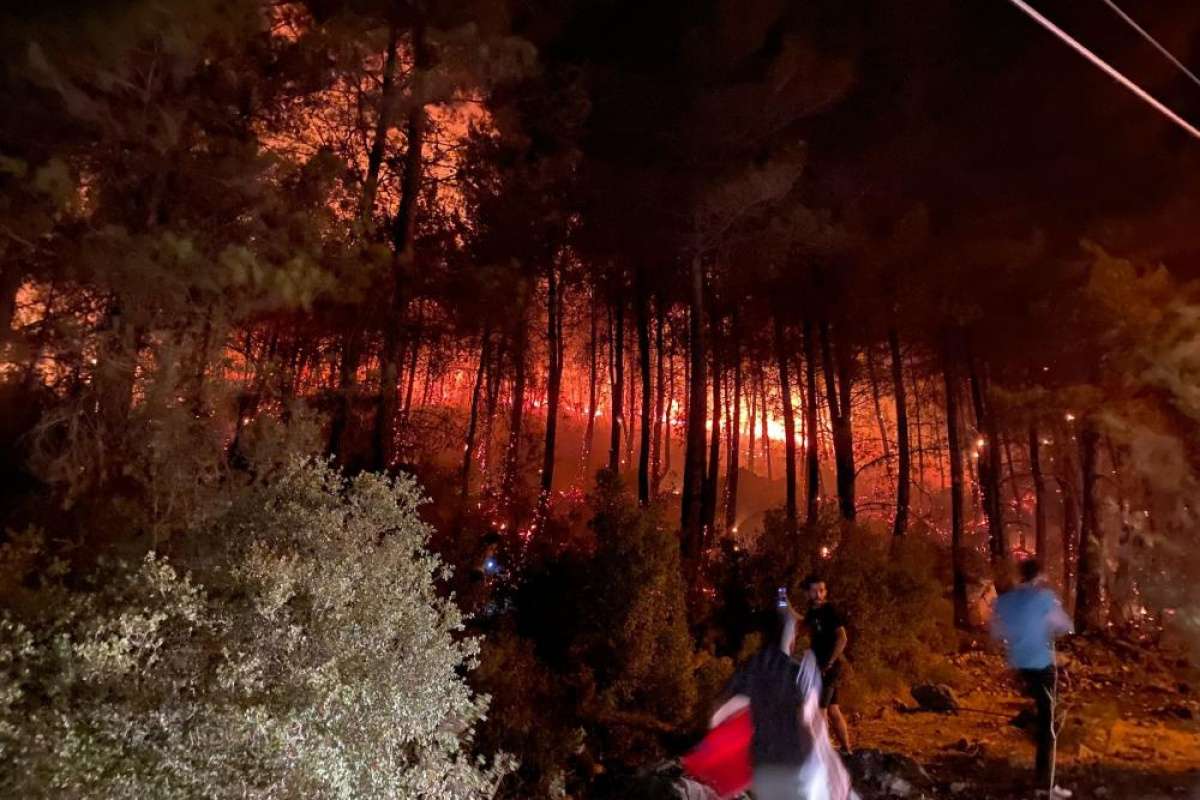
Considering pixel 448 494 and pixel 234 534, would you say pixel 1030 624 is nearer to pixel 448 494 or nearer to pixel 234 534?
pixel 234 534

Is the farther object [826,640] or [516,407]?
[516,407]

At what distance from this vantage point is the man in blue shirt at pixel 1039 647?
274 inches

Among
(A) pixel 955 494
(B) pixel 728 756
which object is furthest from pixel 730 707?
(A) pixel 955 494

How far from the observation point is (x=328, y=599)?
4762mm

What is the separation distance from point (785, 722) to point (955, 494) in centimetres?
1627

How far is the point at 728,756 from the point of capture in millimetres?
4902

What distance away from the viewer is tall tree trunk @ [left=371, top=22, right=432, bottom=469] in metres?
11.1

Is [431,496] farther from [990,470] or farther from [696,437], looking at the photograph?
[990,470]

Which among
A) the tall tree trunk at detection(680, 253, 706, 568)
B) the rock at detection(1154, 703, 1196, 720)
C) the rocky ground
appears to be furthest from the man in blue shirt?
the tall tree trunk at detection(680, 253, 706, 568)

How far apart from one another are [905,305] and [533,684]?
14025mm

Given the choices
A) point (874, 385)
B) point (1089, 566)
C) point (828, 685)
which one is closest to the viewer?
point (828, 685)

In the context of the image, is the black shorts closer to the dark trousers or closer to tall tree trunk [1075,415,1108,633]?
the dark trousers

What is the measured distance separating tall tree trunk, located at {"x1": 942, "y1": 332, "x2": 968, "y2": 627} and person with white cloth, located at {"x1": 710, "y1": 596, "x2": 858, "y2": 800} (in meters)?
13.8

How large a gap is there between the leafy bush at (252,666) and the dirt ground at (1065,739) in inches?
174
